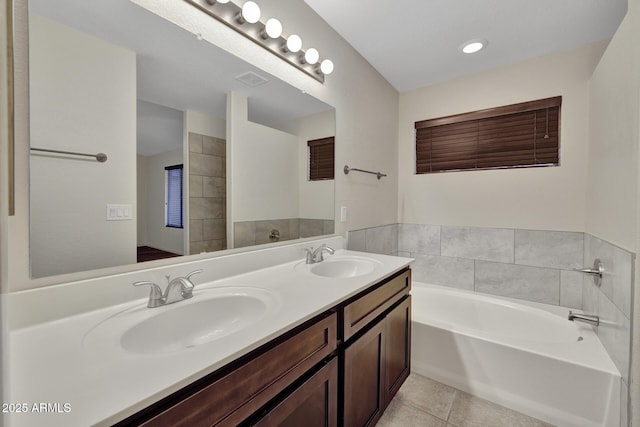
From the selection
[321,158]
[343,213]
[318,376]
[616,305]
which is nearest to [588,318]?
[616,305]

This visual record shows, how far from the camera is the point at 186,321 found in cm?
91

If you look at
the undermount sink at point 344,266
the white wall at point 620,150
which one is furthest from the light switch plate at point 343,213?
the white wall at point 620,150

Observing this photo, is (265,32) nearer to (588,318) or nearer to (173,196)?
(173,196)

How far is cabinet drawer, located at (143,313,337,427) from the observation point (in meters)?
0.55

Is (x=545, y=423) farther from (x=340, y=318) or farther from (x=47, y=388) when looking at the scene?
(x=47, y=388)

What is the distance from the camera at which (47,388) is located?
479 millimetres

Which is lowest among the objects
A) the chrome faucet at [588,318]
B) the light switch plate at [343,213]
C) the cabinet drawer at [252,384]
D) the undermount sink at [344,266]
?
the chrome faucet at [588,318]

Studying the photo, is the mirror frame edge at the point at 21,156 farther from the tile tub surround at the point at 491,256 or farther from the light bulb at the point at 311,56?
the tile tub surround at the point at 491,256

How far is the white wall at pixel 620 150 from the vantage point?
1.13m

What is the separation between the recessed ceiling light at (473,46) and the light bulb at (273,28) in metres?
1.47

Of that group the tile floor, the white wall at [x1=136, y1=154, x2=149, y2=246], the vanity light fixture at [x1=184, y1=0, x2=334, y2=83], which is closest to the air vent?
the vanity light fixture at [x1=184, y1=0, x2=334, y2=83]

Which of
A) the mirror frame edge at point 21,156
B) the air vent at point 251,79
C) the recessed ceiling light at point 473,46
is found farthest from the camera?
the recessed ceiling light at point 473,46

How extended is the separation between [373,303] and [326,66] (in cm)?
150

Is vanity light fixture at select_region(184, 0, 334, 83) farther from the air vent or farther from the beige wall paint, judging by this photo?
the beige wall paint
